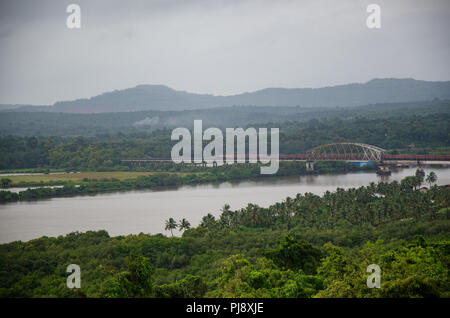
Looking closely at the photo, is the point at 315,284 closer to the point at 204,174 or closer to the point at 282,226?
the point at 282,226

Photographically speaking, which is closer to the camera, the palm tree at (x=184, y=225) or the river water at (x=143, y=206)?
the palm tree at (x=184, y=225)

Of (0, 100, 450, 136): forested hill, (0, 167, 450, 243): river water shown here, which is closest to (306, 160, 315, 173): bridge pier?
(0, 167, 450, 243): river water

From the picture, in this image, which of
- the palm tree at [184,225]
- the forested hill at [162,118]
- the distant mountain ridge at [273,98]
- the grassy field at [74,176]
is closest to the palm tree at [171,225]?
the palm tree at [184,225]

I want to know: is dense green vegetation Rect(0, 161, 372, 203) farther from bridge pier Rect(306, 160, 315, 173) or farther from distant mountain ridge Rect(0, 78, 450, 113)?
distant mountain ridge Rect(0, 78, 450, 113)

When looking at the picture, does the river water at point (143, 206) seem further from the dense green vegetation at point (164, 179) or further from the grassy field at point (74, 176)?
the grassy field at point (74, 176)

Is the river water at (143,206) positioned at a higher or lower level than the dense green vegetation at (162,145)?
lower

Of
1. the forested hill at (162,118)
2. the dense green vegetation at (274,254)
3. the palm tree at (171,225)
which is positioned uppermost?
the forested hill at (162,118)

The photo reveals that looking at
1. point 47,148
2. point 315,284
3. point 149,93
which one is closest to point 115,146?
point 47,148
